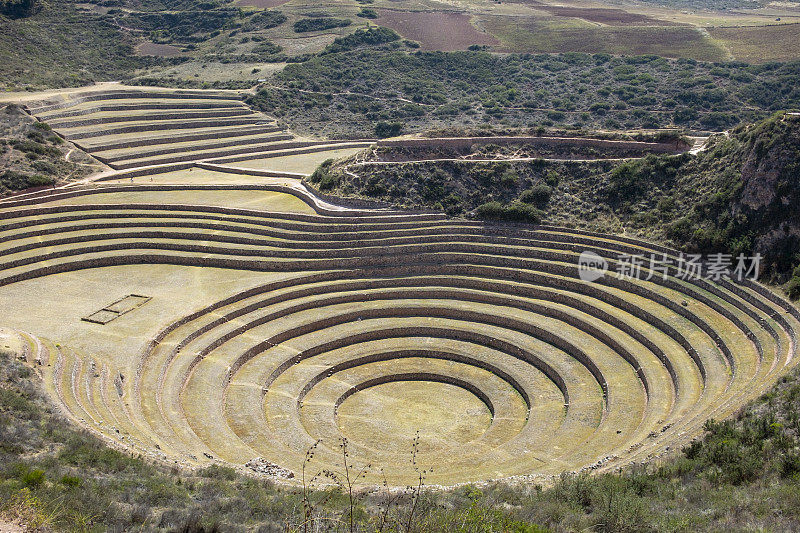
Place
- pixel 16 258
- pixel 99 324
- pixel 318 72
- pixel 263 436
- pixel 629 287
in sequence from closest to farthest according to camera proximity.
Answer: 1. pixel 263 436
2. pixel 99 324
3. pixel 629 287
4. pixel 16 258
5. pixel 318 72

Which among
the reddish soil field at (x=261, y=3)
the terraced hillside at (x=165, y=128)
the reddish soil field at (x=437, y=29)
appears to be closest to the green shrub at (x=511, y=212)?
the terraced hillside at (x=165, y=128)

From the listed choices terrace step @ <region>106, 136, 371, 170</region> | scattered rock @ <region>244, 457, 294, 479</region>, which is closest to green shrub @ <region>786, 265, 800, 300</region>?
scattered rock @ <region>244, 457, 294, 479</region>

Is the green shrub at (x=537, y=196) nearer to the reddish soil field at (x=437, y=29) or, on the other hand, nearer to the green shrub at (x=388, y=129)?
the green shrub at (x=388, y=129)

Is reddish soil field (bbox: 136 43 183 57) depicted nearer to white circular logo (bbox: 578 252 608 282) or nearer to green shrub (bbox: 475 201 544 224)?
green shrub (bbox: 475 201 544 224)

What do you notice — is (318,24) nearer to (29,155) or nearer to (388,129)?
(388,129)

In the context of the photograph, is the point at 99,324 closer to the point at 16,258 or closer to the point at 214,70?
the point at 16,258

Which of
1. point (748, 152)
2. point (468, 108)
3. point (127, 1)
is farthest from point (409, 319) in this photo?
point (127, 1)
